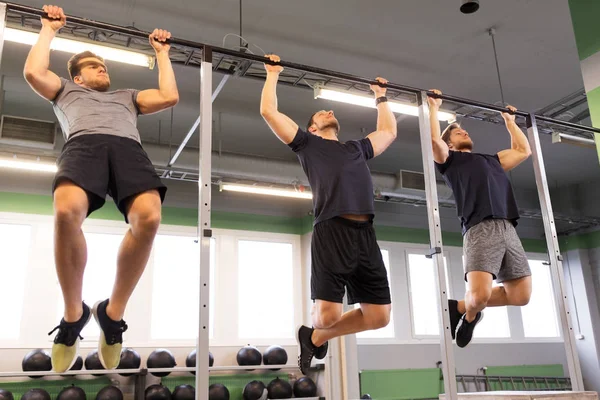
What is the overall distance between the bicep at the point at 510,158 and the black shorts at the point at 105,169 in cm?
254

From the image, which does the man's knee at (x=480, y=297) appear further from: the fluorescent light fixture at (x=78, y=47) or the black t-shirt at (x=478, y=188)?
the fluorescent light fixture at (x=78, y=47)

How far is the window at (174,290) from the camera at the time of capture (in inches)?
329

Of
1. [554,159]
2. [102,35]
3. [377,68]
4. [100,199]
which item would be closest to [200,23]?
[102,35]

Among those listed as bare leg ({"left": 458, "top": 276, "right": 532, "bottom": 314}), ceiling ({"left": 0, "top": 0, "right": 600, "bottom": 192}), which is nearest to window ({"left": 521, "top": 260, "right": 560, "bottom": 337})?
ceiling ({"left": 0, "top": 0, "right": 600, "bottom": 192})

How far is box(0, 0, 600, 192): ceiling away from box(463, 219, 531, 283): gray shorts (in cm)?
261

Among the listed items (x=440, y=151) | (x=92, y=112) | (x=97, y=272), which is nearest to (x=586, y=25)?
(x=440, y=151)

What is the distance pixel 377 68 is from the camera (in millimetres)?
6539

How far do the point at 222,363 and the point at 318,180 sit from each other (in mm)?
6044

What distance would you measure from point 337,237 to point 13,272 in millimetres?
6132

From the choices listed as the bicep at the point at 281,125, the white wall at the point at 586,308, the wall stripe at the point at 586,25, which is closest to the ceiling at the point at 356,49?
the wall stripe at the point at 586,25

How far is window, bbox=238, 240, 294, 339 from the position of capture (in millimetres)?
9023

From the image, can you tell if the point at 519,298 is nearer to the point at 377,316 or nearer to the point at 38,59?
the point at 377,316

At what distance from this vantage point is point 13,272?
7617mm

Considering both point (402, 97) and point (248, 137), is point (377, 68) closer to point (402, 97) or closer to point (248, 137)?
point (402, 97)
